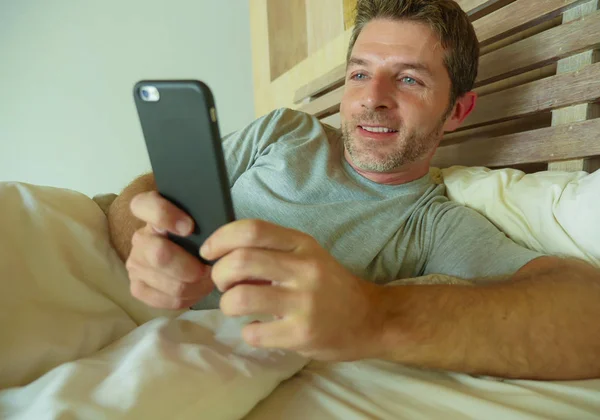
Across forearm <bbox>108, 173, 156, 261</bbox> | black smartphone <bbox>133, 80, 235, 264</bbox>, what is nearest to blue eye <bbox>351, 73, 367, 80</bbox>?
forearm <bbox>108, 173, 156, 261</bbox>

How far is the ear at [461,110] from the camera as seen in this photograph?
42.2 inches

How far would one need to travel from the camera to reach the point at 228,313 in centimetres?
40

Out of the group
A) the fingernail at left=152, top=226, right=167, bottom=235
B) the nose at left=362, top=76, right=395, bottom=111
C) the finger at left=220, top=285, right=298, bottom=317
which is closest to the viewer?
the finger at left=220, top=285, right=298, bottom=317

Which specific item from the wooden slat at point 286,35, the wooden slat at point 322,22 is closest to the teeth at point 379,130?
the wooden slat at point 322,22

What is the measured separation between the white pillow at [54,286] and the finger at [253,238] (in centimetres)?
30

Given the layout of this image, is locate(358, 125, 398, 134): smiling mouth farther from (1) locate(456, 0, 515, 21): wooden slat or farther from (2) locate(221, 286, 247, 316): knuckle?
(2) locate(221, 286, 247, 316): knuckle

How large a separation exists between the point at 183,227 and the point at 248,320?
223 millimetres

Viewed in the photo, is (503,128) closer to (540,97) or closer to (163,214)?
(540,97)

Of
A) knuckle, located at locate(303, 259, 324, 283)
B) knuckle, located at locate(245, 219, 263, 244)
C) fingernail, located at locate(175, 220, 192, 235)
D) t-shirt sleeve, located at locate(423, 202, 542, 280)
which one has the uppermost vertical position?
knuckle, located at locate(245, 219, 263, 244)

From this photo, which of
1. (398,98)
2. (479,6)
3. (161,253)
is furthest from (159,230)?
(479,6)

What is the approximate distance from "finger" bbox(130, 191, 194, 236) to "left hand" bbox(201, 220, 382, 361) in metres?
0.06

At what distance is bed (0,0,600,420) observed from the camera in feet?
1.47

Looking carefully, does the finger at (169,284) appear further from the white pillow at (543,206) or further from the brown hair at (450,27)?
the brown hair at (450,27)

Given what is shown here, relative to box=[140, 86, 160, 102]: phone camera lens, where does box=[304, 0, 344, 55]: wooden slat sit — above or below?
below
